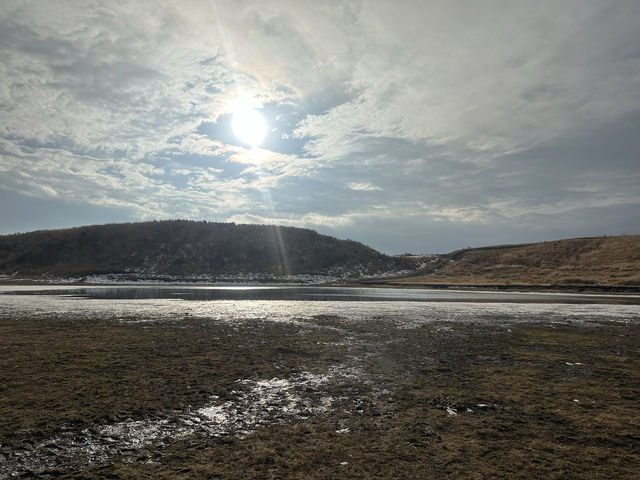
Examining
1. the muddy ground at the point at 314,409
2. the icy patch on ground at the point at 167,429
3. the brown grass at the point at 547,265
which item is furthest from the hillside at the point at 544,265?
the icy patch on ground at the point at 167,429

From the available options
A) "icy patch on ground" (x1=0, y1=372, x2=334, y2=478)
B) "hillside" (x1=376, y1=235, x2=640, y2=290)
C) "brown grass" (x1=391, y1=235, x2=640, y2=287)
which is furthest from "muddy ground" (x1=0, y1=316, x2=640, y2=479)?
"brown grass" (x1=391, y1=235, x2=640, y2=287)

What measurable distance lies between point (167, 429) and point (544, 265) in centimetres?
8398

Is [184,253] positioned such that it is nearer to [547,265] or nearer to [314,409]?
[547,265]

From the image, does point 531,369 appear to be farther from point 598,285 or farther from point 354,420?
point 598,285

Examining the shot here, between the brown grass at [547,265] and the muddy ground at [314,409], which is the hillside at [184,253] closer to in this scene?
the brown grass at [547,265]

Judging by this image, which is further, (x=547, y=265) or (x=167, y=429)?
(x=547, y=265)

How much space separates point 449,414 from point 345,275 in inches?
2920

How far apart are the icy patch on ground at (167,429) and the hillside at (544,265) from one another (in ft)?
189

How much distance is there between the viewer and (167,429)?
639 centimetres

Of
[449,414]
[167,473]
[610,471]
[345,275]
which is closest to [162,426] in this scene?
[167,473]

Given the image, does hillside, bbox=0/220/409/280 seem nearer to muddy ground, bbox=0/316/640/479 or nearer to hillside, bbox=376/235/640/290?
hillside, bbox=376/235/640/290

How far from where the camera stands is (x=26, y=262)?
287ft

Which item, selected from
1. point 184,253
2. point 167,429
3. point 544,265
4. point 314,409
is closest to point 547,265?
point 544,265

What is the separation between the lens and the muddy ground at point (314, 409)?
5.27 m
